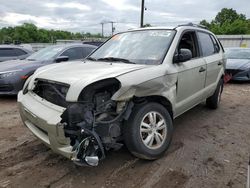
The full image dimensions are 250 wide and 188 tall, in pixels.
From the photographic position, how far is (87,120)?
9.69 feet

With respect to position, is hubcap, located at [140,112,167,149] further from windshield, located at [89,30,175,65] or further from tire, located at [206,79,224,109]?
tire, located at [206,79,224,109]

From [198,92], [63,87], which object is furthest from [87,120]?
[198,92]

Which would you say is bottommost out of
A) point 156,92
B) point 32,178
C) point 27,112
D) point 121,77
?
point 32,178

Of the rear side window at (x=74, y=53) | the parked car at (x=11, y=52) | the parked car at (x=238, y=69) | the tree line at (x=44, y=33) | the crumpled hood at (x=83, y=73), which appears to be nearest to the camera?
the crumpled hood at (x=83, y=73)

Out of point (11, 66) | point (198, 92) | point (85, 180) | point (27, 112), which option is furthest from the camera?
point (11, 66)

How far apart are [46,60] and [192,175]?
5.52 meters

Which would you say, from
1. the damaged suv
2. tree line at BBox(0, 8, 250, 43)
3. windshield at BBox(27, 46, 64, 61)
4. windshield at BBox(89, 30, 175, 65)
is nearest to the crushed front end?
the damaged suv

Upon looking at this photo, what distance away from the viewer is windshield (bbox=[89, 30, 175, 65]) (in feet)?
12.7

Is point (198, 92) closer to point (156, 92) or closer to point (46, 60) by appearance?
point (156, 92)

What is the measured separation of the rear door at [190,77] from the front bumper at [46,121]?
1.85 m

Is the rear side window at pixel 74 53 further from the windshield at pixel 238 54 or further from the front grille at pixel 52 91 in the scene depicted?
the windshield at pixel 238 54

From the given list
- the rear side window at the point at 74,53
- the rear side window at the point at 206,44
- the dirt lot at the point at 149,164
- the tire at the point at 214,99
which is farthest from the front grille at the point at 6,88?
the tire at the point at 214,99

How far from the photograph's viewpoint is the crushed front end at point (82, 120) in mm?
2875

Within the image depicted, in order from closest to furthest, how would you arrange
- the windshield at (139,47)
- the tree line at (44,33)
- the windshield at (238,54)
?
1. the windshield at (139,47)
2. the windshield at (238,54)
3. the tree line at (44,33)
